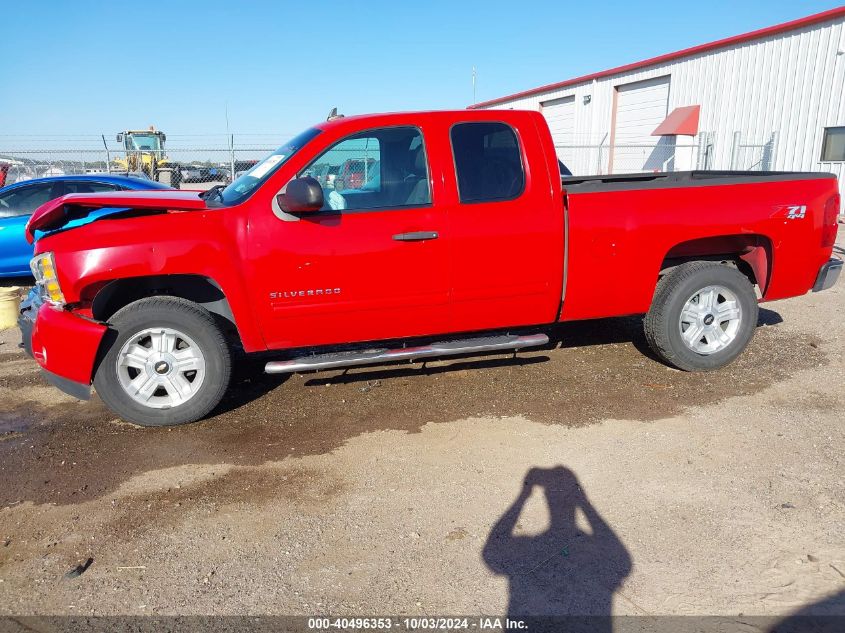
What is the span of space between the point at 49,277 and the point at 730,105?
69.4 ft

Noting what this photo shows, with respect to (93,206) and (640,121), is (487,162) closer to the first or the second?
(93,206)

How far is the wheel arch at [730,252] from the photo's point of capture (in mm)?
5199

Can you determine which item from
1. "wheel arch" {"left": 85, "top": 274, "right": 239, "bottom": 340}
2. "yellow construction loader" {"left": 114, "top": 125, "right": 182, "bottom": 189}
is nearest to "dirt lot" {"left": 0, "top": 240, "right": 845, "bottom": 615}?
"wheel arch" {"left": 85, "top": 274, "right": 239, "bottom": 340}

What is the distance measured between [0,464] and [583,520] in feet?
11.4

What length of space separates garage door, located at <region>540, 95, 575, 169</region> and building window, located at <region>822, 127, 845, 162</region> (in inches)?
477

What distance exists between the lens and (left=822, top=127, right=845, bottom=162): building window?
1681cm

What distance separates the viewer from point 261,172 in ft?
15.2

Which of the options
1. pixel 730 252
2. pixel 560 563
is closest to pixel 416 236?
pixel 560 563

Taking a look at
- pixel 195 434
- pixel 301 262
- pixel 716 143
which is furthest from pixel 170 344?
pixel 716 143

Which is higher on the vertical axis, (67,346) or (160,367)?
(67,346)

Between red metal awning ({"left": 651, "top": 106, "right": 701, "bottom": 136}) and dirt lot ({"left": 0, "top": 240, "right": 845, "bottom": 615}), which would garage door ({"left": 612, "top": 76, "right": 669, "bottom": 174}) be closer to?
red metal awning ({"left": 651, "top": 106, "right": 701, "bottom": 136})

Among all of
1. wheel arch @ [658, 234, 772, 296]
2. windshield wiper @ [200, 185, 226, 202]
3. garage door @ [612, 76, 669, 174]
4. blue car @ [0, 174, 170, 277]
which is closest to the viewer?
windshield wiper @ [200, 185, 226, 202]

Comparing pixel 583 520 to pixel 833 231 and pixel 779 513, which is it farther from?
pixel 833 231

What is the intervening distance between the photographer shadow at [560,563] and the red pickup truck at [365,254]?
155 centimetres
